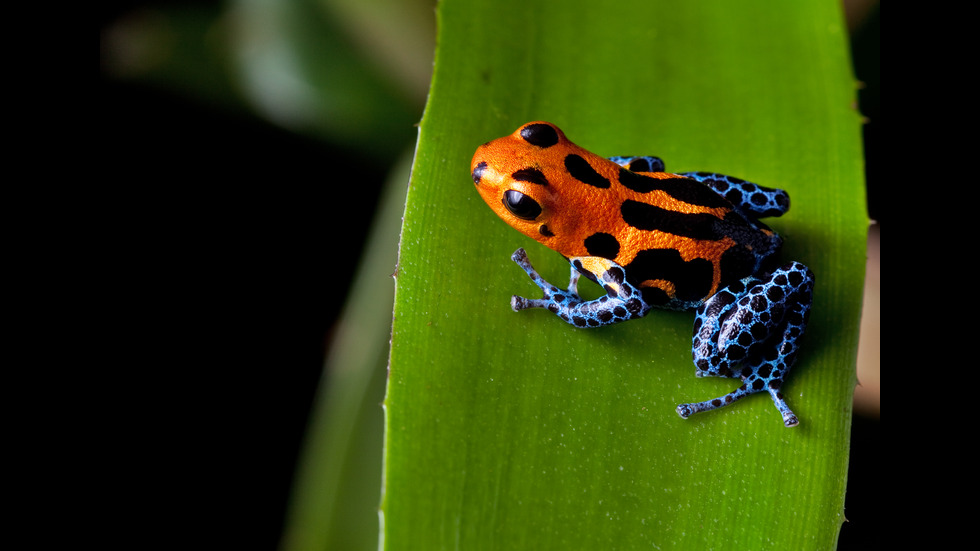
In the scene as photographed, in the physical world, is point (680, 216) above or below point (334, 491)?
above

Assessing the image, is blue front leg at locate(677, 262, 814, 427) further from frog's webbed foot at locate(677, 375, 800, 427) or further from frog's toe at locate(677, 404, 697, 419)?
frog's toe at locate(677, 404, 697, 419)

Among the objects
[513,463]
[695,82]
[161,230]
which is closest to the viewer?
[513,463]

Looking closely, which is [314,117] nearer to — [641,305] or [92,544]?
[641,305]

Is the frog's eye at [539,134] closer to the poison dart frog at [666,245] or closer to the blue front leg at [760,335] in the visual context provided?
the poison dart frog at [666,245]

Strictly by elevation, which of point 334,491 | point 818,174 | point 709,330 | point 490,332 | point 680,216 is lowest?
point 334,491

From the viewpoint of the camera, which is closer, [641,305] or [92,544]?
[641,305]

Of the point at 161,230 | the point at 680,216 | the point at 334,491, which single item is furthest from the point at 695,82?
the point at 161,230

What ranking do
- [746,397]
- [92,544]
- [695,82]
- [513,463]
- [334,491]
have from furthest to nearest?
[92,544]
[334,491]
[695,82]
[746,397]
[513,463]
